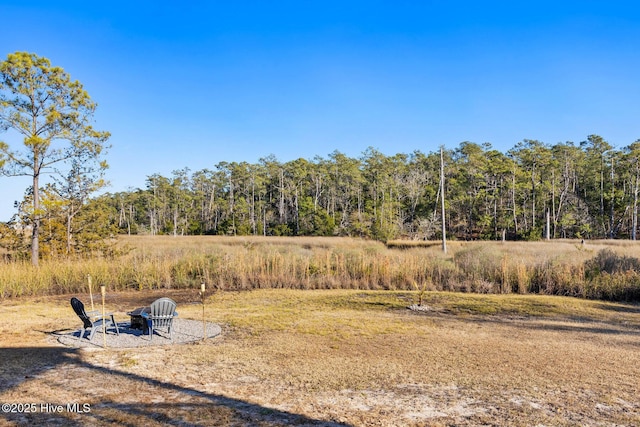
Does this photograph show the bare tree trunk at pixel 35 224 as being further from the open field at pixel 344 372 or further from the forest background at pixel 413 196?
the forest background at pixel 413 196

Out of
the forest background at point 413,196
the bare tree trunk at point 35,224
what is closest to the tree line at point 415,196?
the forest background at point 413,196

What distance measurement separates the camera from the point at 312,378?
4738 mm

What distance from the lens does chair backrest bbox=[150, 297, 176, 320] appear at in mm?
6402

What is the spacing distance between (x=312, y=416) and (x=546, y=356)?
3.65 m

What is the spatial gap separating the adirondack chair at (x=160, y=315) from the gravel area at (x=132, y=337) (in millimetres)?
114

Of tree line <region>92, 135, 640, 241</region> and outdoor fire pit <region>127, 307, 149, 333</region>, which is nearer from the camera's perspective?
outdoor fire pit <region>127, 307, 149, 333</region>

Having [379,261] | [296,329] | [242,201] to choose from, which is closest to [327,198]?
[242,201]

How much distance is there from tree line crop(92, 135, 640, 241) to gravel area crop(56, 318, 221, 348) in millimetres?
30668

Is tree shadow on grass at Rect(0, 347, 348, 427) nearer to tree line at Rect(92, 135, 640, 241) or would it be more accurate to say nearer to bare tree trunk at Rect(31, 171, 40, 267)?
bare tree trunk at Rect(31, 171, 40, 267)

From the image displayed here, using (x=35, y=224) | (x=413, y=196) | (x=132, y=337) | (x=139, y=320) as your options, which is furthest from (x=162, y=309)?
(x=413, y=196)

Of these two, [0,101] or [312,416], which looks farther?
[0,101]

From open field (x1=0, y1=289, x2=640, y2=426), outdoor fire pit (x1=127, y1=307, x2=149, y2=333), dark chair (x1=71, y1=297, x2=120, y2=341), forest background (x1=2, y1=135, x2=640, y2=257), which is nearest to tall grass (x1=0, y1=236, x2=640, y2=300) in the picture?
open field (x1=0, y1=289, x2=640, y2=426)

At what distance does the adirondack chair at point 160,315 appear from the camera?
6.42m

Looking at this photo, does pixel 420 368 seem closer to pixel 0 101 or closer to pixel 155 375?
pixel 155 375
